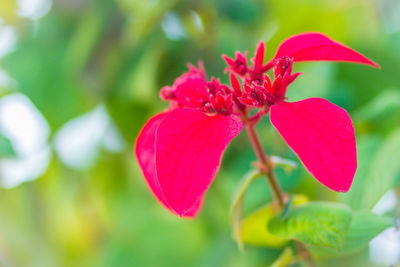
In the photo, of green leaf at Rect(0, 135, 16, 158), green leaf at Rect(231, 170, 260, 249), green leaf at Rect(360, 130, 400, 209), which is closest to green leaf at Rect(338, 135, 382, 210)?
green leaf at Rect(360, 130, 400, 209)

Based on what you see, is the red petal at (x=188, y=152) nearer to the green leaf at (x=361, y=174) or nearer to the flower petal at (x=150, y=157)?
the flower petal at (x=150, y=157)

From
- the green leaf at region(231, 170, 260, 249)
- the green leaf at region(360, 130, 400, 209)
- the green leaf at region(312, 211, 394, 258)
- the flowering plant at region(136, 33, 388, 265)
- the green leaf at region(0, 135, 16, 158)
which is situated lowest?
the green leaf at region(312, 211, 394, 258)

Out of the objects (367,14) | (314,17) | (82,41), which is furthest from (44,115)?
(367,14)

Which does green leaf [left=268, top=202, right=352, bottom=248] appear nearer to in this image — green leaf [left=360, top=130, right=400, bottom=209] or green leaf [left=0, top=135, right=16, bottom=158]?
green leaf [left=360, top=130, right=400, bottom=209]

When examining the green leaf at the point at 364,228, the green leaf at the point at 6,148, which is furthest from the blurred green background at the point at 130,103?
the green leaf at the point at 364,228

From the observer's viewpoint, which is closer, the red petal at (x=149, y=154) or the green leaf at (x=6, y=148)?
the red petal at (x=149, y=154)

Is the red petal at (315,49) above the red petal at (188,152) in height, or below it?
above
